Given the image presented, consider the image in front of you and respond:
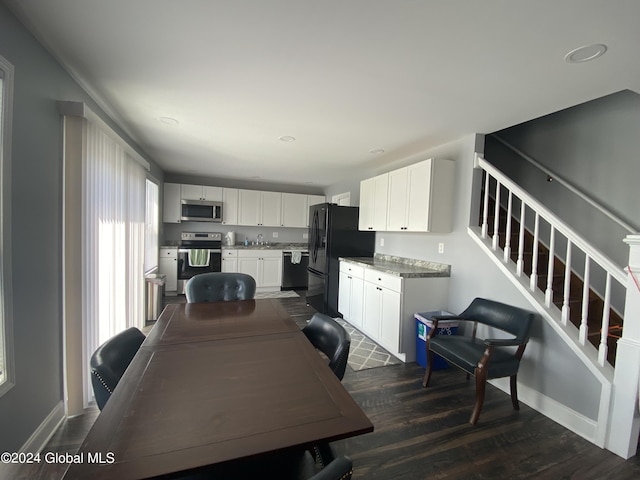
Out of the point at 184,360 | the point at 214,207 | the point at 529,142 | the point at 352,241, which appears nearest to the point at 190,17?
the point at 184,360

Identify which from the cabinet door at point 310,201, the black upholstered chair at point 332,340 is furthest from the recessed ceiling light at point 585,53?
the cabinet door at point 310,201

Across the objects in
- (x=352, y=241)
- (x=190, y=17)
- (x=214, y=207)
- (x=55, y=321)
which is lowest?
(x=55, y=321)

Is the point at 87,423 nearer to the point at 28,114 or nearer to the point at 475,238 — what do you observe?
the point at 28,114

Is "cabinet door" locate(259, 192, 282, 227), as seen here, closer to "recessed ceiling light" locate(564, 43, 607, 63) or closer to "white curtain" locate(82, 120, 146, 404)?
"white curtain" locate(82, 120, 146, 404)

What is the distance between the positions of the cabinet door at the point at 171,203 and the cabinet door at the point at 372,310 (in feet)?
13.1

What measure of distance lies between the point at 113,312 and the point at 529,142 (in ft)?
15.7

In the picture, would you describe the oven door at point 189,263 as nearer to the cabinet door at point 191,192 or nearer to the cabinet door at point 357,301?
the cabinet door at point 191,192

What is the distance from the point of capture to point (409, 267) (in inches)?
137

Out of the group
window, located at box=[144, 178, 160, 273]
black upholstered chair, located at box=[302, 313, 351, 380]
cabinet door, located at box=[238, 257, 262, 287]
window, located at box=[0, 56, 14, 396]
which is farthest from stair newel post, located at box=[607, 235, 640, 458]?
cabinet door, located at box=[238, 257, 262, 287]

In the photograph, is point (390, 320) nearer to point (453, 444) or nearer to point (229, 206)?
point (453, 444)

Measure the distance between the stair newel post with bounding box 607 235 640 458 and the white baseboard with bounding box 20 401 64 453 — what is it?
11.3 ft

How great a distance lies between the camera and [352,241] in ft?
14.2

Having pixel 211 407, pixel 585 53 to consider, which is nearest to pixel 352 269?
pixel 585 53

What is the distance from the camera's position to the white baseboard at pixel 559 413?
1.85m
